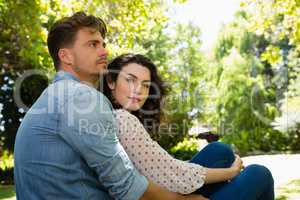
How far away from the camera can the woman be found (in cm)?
215

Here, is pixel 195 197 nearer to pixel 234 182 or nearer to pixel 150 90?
pixel 234 182

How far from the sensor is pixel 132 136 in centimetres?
211

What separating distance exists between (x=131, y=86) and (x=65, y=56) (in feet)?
1.87

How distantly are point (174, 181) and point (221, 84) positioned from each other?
22990 millimetres

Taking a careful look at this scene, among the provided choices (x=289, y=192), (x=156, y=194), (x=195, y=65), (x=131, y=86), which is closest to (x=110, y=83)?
(x=131, y=86)

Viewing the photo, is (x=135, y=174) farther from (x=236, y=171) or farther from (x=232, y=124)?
(x=232, y=124)

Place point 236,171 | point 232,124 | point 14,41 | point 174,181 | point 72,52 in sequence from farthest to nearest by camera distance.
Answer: point 232,124, point 14,41, point 236,171, point 174,181, point 72,52

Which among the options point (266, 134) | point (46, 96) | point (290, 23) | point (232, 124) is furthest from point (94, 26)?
point (232, 124)

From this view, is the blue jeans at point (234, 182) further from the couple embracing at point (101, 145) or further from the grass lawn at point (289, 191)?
the grass lawn at point (289, 191)

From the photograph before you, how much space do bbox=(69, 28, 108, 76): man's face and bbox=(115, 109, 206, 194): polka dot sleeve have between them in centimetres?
28

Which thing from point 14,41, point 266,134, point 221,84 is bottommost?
point 266,134

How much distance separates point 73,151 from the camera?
1608 mm

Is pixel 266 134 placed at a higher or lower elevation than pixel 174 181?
lower

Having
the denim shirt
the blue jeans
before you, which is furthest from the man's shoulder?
the blue jeans
